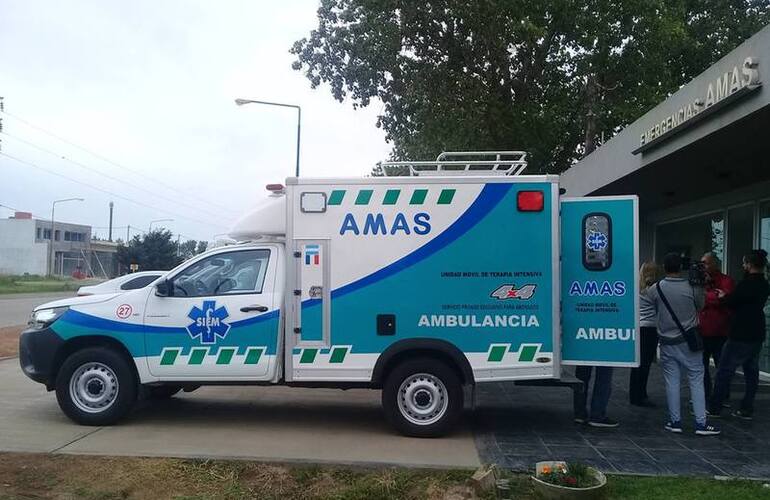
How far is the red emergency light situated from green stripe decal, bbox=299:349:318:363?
8.04 feet

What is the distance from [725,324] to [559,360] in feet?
9.20

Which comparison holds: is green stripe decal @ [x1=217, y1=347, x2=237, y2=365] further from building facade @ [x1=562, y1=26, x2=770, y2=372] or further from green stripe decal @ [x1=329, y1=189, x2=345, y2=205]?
building facade @ [x1=562, y1=26, x2=770, y2=372]

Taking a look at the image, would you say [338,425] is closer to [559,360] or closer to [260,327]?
[260,327]

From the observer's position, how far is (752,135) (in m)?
8.29

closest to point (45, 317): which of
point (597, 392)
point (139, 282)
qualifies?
point (597, 392)

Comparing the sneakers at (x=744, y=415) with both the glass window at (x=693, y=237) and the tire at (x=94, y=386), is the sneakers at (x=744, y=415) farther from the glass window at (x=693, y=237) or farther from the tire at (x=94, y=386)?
the tire at (x=94, y=386)

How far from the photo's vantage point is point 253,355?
7.30 meters

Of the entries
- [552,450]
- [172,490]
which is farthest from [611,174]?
[172,490]

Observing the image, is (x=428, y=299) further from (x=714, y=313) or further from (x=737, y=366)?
(x=714, y=313)

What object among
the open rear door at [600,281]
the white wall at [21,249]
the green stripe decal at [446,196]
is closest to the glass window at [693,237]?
the open rear door at [600,281]

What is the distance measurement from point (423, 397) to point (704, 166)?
5960mm

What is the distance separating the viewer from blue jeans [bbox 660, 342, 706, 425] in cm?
728

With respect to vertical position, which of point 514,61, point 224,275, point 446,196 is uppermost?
point 514,61

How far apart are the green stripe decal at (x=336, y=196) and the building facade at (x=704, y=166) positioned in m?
4.03
